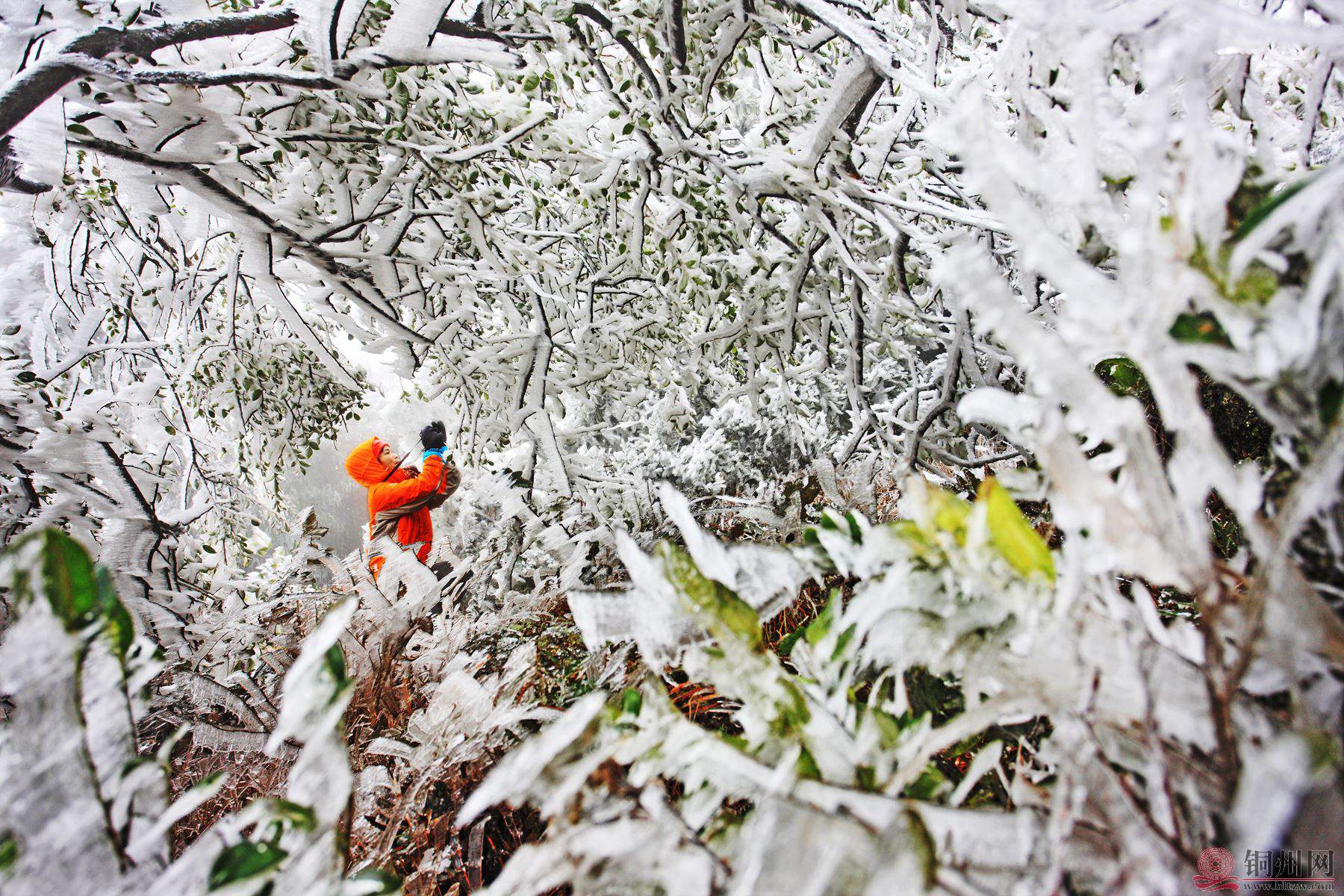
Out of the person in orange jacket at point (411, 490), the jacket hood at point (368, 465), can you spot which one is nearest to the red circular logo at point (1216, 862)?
the person in orange jacket at point (411, 490)

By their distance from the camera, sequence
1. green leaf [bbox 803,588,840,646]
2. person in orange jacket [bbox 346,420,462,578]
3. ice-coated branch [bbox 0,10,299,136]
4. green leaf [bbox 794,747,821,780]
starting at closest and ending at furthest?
green leaf [bbox 794,747,821,780] < green leaf [bbox 803,588,840,646] < ice-coated branch [bbox 0,10,299,136] < person in orange jacket [bbox 346,420,462,578]

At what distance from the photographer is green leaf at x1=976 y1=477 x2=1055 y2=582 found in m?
0.37

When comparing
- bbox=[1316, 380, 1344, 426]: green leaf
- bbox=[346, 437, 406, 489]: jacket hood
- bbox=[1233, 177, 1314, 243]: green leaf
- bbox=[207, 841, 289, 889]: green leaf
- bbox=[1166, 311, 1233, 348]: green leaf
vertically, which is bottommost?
bbox=[346, 437, 406, 489]: jacket hood

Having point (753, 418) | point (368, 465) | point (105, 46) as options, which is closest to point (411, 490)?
point (368, 465)

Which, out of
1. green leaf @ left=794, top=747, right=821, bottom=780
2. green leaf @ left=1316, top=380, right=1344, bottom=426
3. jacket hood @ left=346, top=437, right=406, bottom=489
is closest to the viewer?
green leaf @ left=1316, top=380, right=1344, bottom=426

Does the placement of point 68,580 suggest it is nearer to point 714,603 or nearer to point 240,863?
point 240,863

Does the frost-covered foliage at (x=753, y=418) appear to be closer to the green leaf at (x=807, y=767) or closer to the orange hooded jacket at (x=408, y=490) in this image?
the green leaf at (x=807, y=767)

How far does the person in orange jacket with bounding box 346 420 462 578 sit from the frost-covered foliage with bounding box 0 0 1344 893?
0.36 m

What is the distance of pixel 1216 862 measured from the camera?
32 centimetres

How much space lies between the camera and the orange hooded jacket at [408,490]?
10.4 feet

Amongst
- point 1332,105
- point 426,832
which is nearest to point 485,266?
point 426,832

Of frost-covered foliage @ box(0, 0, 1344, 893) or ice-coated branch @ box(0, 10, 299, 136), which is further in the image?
ice-coated branch @ box(0, 10, 299, 136)

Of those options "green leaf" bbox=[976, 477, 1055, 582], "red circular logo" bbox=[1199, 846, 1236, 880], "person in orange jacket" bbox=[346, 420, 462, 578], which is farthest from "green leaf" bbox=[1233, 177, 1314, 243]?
"person in orange jacket" bbox=[346, 420, 462, 578]

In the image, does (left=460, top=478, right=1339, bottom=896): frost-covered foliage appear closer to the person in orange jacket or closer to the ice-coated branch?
the ice-coated branch
